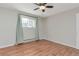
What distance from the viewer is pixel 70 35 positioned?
11.8 feet

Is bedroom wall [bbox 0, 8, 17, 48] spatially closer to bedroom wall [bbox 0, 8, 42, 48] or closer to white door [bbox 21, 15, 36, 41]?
bedroom wall [bbox 0, 8, 42, 48]

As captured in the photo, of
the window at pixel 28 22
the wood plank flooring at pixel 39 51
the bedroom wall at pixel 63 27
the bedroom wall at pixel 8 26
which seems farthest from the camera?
the window at pixel 28 22

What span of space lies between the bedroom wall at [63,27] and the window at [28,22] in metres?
0.96

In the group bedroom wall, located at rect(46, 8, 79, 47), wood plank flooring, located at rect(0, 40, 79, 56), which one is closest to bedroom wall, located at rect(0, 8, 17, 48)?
wood plank flooring, located at rect(0, 40, 79, 56)

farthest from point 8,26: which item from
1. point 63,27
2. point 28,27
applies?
point 63,27

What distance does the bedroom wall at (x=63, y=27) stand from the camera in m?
3.47

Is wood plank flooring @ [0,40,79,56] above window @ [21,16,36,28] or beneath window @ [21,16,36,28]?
beneath

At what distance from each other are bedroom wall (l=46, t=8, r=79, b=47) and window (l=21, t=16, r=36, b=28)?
955 millimetres

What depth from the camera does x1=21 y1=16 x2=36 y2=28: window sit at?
428 cm

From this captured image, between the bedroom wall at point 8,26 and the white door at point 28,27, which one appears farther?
the white door at point 28,27

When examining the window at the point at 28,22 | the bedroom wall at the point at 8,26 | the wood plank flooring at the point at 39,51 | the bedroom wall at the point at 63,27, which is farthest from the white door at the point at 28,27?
the wood plank flooring at the point at 39,51

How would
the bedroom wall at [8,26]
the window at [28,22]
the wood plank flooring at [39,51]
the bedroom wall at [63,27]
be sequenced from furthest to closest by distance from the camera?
the window at [28,22] → the bedroom wall at [63,27] → the bedroom wall at [8,26] → the wood plank flooring at [39,51]

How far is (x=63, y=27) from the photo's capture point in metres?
3.98

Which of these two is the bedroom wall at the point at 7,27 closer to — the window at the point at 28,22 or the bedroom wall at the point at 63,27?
the window at the point at 28,22
